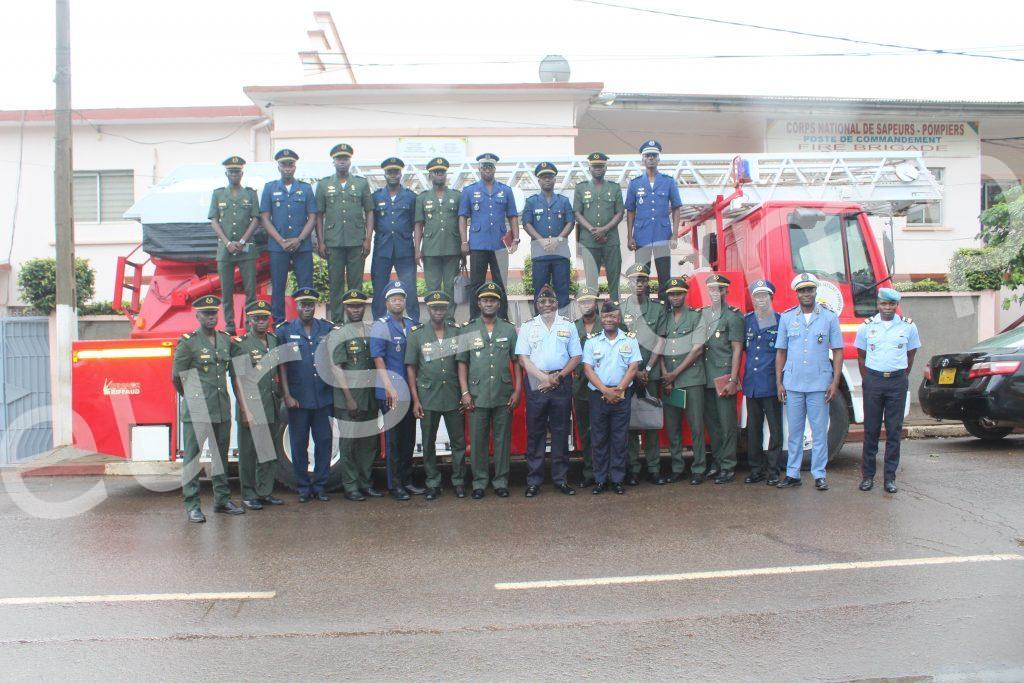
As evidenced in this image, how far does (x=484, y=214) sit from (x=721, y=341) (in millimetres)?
2539

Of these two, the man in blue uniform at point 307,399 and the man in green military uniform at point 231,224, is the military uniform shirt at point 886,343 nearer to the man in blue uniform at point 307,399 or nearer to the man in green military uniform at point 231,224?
the man in blue uniform at point 307,399

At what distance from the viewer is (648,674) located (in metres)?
3.98

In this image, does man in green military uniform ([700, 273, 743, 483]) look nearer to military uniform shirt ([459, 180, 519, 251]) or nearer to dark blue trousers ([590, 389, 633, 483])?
dark blue trousers ([590, 389, 633, 483])

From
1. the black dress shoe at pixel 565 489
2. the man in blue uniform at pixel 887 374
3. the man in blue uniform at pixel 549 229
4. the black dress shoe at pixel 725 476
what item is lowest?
the black dress shoe at pixel 565 489

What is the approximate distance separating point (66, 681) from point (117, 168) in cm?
1603

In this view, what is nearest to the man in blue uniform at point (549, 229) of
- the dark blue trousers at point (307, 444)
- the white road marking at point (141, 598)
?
the dark blue trousers at point (307, 444)

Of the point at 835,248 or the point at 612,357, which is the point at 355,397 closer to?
the point at 612,357

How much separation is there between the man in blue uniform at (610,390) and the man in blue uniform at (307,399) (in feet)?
7.56

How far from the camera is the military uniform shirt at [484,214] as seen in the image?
8.54 m

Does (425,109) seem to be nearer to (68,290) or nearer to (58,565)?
(68,290)

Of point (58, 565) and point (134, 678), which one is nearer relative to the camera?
point (134, 678)

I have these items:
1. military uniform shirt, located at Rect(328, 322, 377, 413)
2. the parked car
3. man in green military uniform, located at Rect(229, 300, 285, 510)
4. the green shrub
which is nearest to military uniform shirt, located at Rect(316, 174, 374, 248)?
military uniform shirt, located at Rect(328, 322, 377, 413)

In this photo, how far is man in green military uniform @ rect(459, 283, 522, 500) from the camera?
7633 mm

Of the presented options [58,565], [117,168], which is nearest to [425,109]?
[117,168]
